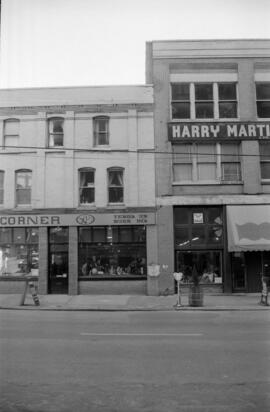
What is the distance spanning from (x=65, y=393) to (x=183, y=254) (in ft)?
51.4

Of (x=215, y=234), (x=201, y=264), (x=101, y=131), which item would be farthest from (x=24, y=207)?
(x=215, y=234)

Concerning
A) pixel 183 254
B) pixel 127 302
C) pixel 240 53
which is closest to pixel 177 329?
pixel 127 302

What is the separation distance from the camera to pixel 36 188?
72.2 feet

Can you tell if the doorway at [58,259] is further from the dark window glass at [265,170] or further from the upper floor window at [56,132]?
the dark window glass at [265,170]

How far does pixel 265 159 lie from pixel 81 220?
907 centimetres

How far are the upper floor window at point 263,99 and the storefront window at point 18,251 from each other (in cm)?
1206

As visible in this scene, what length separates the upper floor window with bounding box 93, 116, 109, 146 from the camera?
2245 centimetres

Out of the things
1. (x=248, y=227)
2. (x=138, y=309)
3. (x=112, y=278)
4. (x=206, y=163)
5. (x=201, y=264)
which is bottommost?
(x=138, y=309)

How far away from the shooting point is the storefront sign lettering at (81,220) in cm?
2148

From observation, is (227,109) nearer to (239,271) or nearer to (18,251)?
(239,271)

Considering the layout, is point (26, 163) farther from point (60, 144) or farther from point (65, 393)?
point (65, 393)

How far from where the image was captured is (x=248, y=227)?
20.7 metres

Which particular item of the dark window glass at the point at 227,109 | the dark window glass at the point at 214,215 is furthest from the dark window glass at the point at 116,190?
the dark window glass at the point at 227,109

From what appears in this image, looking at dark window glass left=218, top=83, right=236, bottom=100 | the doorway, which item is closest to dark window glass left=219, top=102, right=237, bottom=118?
dark window glass left=218, top=83, right=236, bottom=100
